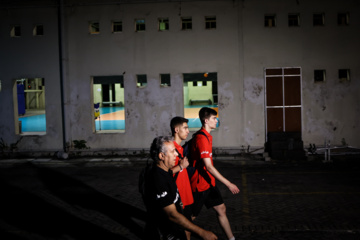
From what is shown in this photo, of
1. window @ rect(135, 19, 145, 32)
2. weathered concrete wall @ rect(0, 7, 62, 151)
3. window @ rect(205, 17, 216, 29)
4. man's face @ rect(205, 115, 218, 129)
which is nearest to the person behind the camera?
man's face @ rect(205, 115, 218, 129)

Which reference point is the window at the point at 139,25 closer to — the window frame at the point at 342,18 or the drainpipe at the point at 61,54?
the drainpipe at the point at 61,54

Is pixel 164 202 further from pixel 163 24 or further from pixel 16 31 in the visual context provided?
pixel 16 31

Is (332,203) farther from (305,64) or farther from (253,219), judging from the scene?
(305,64)

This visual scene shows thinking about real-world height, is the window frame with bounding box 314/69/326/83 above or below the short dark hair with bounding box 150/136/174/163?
above

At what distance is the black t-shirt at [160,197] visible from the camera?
416cm

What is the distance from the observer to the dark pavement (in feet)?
24.9

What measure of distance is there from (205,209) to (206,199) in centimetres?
259

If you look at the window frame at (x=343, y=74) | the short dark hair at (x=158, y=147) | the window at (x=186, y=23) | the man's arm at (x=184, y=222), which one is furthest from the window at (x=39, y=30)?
the man's arm at (x=184, y=222)

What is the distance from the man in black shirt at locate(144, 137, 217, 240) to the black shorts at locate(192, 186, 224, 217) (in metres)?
1.93

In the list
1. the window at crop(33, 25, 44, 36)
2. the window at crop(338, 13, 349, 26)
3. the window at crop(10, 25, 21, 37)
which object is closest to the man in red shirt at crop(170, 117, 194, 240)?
the window at crop(338, 13, 349, 26)

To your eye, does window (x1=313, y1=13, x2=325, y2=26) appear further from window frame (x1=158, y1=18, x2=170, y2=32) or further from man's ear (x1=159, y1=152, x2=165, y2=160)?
man's ear (x1=159, y1=152, x2=165, y2=160)

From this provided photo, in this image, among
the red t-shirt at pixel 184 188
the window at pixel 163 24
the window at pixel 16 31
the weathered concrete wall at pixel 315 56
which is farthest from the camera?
the window at pixel 16 31

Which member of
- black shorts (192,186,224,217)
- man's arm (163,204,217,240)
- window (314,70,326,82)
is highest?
window (314,70,326,82)

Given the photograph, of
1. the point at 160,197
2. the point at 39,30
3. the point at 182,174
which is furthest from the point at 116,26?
the point at 160,197
